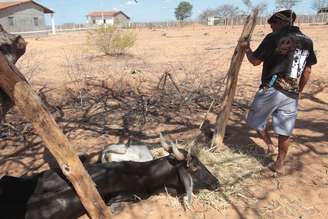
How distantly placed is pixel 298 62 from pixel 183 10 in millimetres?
79906

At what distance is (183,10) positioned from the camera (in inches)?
3201

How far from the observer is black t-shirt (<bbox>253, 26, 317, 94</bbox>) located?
401 centimetres

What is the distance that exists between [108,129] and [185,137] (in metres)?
1.32

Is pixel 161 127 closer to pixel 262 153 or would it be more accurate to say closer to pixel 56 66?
pixel 262 153

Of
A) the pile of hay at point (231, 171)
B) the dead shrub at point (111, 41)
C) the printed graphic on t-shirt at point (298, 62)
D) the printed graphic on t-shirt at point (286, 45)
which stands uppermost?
the printed graphic on t-shirt at point (286, 45)

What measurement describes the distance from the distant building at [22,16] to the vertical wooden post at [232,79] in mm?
35993

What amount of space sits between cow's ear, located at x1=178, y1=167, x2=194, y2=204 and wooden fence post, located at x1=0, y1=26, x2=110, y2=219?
1232 mm

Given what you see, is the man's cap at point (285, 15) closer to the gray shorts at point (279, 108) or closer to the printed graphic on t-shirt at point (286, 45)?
the printed graphic on t-shirt at point (286, 45)

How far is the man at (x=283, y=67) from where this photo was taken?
4035 mm

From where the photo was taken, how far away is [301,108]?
7324mm

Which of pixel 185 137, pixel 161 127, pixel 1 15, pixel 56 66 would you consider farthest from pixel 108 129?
pixel 1 15

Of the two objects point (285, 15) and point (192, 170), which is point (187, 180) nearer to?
point (192, 170)

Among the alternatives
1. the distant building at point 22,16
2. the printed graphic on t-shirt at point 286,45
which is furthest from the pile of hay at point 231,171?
the distant building at point 22,16

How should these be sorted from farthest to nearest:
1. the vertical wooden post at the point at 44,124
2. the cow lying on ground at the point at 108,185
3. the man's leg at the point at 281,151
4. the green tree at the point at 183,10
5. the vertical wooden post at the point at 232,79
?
1. the green tree at the point at 183,10
2. the vertical wooden post at the point at 232,79
3. the man's leg at the point at 281,151
4. the cow lying on ground at the point at 108,185
5. the vertical wooden post at the point at 44,124
